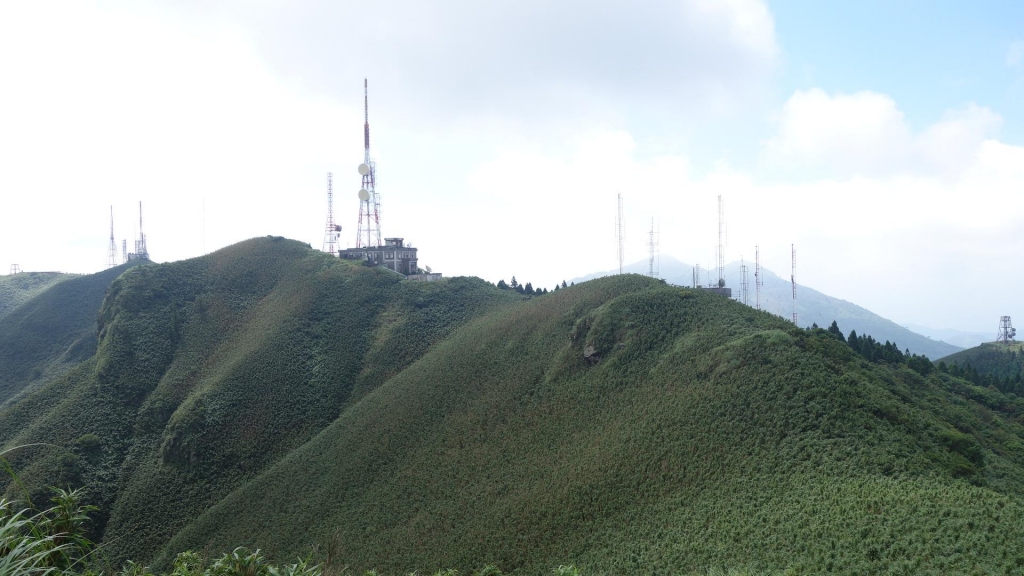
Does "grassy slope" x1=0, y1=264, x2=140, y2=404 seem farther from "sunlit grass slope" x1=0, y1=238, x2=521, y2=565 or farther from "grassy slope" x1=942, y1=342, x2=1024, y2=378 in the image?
"grassy slope" x1=942, y1=342, x2=1024, y2=378

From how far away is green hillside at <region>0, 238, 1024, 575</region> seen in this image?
2566 centimetres

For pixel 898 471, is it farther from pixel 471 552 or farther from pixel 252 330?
pixel 252 330

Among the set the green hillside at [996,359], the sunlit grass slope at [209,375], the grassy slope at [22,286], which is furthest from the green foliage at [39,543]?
the grassy slope at [22,286]

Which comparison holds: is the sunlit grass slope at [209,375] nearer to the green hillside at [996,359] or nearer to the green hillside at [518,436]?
the green hillside at [518,436]

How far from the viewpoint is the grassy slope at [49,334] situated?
85125mm

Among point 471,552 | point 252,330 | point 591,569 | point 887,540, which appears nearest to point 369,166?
point 252,330

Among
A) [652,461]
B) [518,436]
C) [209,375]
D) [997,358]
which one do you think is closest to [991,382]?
[652,461]

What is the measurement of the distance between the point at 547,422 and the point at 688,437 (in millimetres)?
12251

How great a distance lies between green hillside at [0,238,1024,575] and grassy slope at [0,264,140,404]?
17.7 metres

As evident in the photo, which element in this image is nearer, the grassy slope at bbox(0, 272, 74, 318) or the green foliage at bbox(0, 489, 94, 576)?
the green foliage at bbox(0, 489, 94, 576)

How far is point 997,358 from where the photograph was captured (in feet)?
326

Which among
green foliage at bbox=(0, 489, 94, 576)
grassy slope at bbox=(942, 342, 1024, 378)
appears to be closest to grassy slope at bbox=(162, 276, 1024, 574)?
green foliage at bbox=(0, 489, 94, 576)

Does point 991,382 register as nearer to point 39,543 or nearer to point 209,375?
point 39,543

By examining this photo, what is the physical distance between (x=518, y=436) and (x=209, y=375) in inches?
1640
